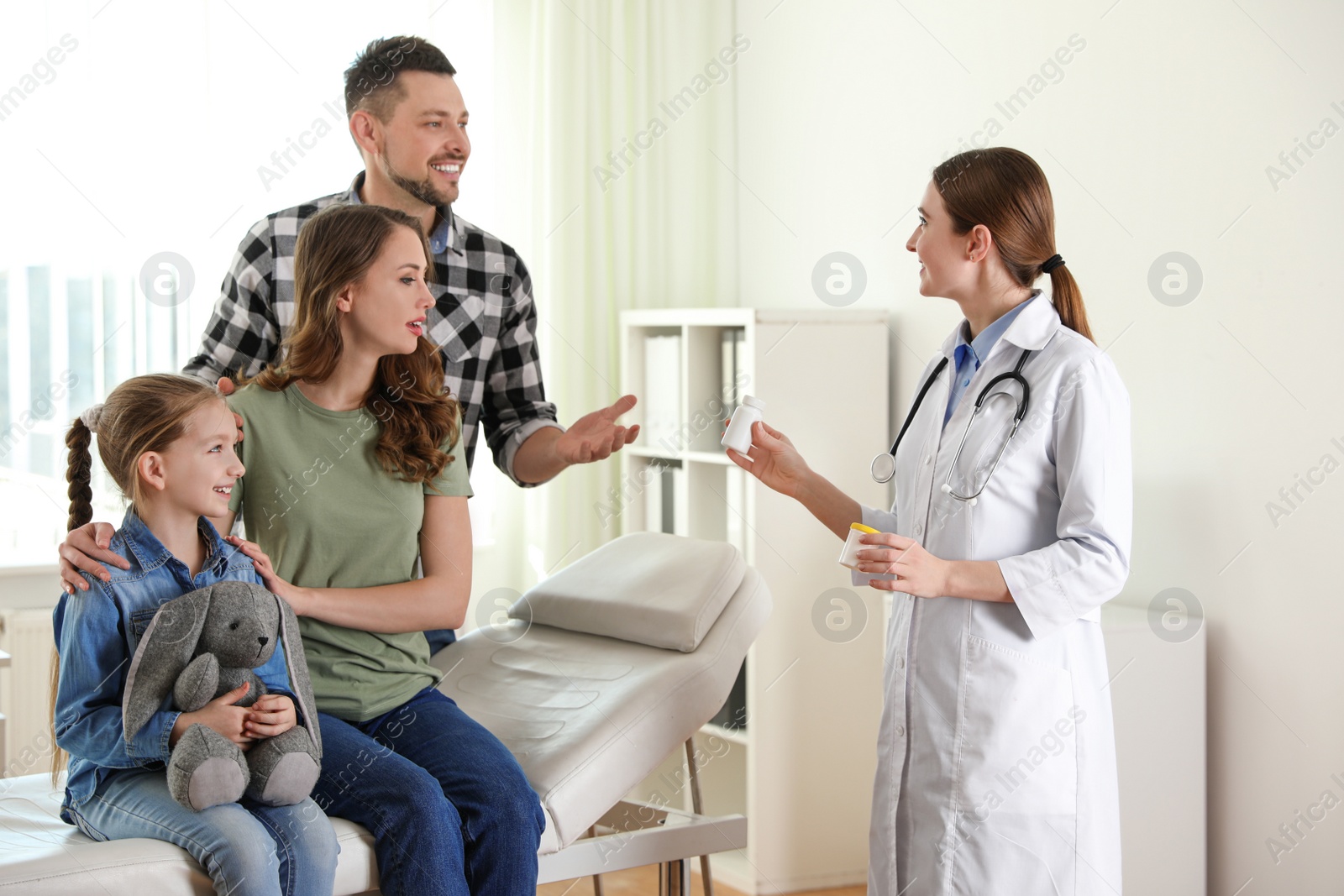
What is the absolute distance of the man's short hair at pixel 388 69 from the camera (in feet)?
6.95

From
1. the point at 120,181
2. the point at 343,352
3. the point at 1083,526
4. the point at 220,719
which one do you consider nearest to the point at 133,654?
the point at 220,719

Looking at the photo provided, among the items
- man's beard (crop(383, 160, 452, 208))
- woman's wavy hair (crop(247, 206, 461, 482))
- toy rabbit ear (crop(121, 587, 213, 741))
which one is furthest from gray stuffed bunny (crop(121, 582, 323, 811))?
man's beard (crop(383, 160, 452, 208))

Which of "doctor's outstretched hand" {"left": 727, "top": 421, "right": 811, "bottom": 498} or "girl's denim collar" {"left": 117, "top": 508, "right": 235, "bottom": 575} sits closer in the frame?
"girl's denim collar" {"left": 117, "top": 508, "right": 235, "bottom": 575}

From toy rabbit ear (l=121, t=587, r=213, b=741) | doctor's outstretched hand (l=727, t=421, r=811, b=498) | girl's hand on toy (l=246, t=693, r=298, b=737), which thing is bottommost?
girl's hand on toy (l=246, t=693, r=298, b=737)

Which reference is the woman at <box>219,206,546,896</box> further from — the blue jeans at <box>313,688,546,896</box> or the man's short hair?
the man's short hair

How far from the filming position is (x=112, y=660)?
4.88 feet

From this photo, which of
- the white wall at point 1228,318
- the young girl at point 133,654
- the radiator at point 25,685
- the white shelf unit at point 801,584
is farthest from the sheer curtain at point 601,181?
the young girl at point 133,654

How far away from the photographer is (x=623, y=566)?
225 cm

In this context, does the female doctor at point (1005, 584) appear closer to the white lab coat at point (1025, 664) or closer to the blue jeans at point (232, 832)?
the white lab coat at point (1025, 664)

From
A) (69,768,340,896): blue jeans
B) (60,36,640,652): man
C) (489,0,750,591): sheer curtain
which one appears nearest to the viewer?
(69,768,340,896): blue jeans

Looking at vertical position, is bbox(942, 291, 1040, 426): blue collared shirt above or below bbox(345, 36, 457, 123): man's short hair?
below

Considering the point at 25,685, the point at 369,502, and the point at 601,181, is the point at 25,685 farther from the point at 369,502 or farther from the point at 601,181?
the point at 601,181

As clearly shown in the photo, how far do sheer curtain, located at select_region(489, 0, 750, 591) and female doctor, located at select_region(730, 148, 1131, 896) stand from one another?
7.05ft

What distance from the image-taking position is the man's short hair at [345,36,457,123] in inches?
83.4
